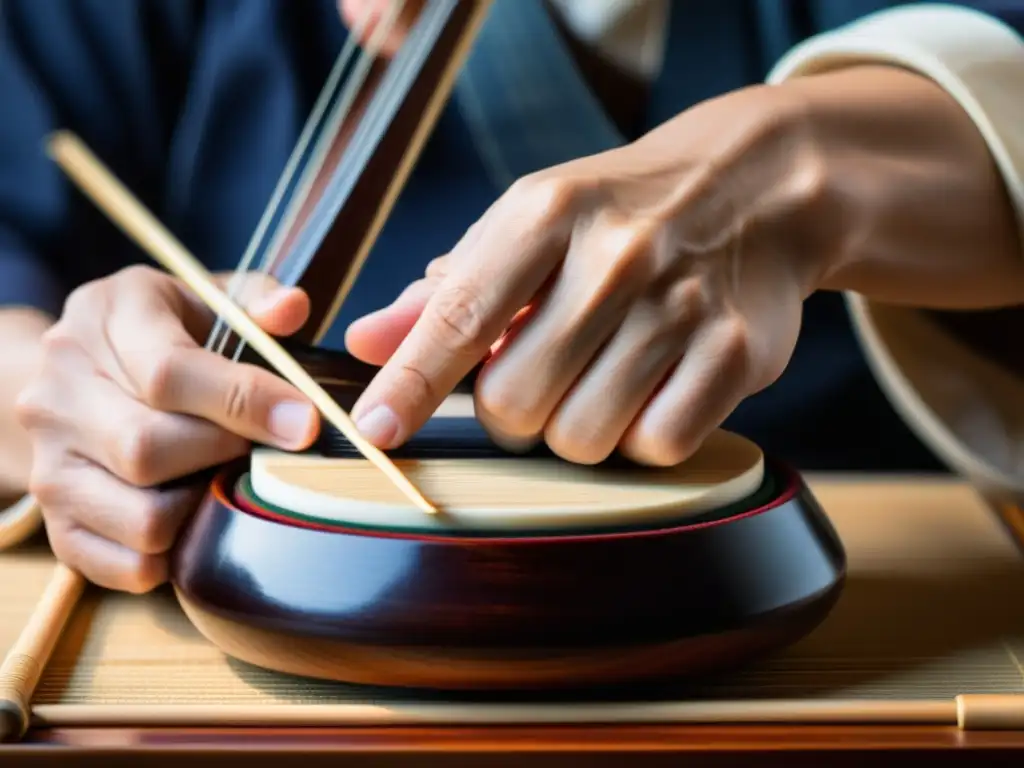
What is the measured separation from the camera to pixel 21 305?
0.93 metres

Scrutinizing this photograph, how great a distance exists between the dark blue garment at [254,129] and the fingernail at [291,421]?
0.48 metres

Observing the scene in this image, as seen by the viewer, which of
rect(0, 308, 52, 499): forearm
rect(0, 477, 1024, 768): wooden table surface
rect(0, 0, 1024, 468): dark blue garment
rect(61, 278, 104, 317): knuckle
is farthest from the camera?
rect(0, 0, 1024, 468): dark blue garment

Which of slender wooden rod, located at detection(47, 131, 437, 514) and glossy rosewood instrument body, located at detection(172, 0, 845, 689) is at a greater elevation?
slender wooden rod, located at detection(47, 131, 437, 514)

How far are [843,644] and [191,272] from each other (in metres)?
0.38

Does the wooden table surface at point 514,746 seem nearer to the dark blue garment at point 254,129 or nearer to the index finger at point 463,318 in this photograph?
the index finger at point 463,318

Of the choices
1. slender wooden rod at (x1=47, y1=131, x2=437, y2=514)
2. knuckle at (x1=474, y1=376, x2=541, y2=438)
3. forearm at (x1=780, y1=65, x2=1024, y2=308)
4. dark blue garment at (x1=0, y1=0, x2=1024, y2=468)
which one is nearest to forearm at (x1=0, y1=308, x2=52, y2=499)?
dark blue garment at (x1=0, y1=0, x2=1024, y2=468)

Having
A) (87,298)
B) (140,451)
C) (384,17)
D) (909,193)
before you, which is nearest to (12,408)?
(87,298)

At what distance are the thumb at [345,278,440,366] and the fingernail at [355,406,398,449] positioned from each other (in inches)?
2.3

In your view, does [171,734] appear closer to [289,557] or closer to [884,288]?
[289,557]

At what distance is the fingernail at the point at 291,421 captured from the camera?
1.85 feet

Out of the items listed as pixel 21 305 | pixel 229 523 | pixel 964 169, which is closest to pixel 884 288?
pixel 964 169

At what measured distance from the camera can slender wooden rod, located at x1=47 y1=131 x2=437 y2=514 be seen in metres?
0.50

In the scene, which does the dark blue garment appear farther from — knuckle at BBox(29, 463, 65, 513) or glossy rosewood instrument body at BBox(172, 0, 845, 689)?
glossy rosewood instrument body at BBox(172, 0, 845, 689)

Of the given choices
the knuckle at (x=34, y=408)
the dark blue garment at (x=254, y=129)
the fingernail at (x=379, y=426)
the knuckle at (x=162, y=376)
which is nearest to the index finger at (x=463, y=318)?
the fingernail at (x=379, y=426)
